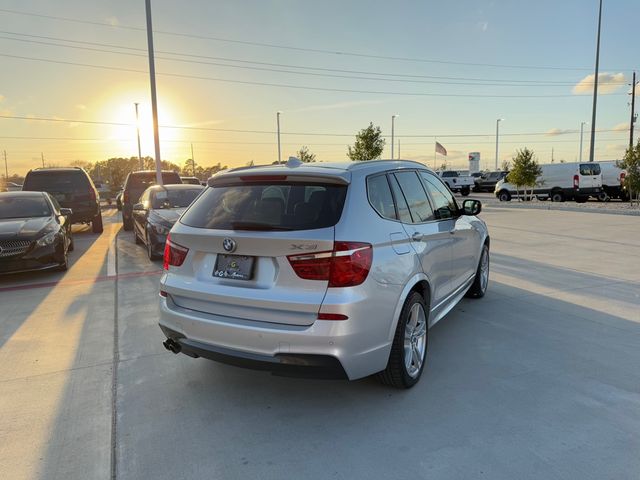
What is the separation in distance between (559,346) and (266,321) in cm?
292

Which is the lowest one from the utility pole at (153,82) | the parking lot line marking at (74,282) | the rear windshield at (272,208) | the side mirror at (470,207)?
the parking lot line marking at (74,282)

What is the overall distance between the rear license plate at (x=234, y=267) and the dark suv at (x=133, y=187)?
1177 centimetres

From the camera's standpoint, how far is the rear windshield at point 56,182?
12344 millimetres

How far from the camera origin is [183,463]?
259cm

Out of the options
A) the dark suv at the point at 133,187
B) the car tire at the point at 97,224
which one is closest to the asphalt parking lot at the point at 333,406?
the car tire at the point at 97,224

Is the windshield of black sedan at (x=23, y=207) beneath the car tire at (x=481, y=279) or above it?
above

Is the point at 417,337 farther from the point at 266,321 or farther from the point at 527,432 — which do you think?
the point at 266,321

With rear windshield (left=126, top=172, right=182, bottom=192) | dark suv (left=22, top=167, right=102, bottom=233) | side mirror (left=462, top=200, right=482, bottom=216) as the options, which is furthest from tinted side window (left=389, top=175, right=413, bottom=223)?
rear windshield (left=126, top=172, right=182, bottom=192)

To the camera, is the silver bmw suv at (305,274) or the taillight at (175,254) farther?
the taillight at (175,254)

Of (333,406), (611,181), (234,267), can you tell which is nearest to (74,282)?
(234,267)

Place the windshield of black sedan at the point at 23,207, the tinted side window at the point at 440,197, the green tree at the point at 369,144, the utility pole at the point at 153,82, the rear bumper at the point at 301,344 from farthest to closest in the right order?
the green tree at the point at 369,144 → the utility pole at the point at 153,82 → the windshield of black sedan at the point at 23,207 → the tinted side window at the point at 440,197 → the rear bumper at the point at 301,344

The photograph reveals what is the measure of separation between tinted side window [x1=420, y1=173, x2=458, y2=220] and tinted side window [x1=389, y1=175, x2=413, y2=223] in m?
0.68

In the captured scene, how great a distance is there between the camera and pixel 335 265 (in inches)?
108

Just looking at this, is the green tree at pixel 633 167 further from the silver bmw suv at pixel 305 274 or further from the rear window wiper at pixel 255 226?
the rear window wiper at pixel 255 226
